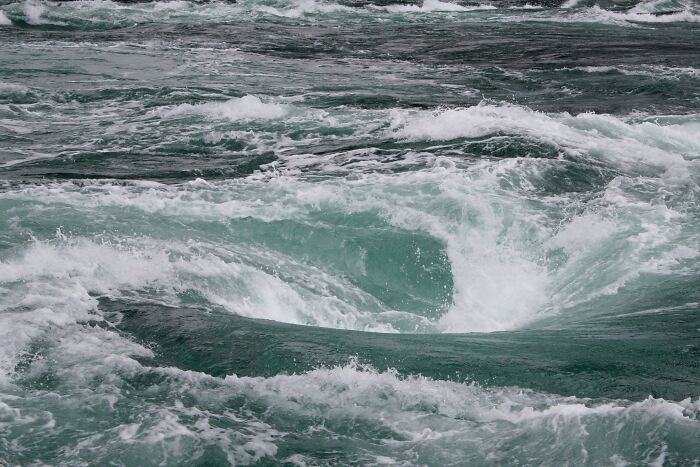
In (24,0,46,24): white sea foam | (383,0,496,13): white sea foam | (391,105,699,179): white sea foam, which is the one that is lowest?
(391,105,699,179): white sea foam

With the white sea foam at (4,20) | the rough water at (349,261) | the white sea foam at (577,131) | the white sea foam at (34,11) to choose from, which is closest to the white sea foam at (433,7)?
the rough water at (349,261)

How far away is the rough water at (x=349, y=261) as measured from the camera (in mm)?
5984

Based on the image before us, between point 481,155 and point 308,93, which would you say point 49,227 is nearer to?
point 481,155

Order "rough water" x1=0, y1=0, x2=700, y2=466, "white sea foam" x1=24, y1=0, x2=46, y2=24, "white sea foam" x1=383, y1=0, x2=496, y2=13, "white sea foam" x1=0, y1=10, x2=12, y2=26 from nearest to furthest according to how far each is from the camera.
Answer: "rough water" x1=0, y1=0, x2=700, y2=466, "white sea foam" x1=0, y1=10, x2=12, y2=26, "white sea foam" x1=24, y1=0, x2=46, y2=24, "white sea foam" x1=383, y1=0, x2=496, y2=13

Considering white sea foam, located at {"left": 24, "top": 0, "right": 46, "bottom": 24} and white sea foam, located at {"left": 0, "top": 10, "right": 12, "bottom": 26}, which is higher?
white sea foam, located at {"left": 24, "top": 0, "right": 46, "bottom": 24}

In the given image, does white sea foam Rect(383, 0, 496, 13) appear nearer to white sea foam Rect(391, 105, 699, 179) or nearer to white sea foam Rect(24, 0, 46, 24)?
white sea foam Rect(24, 0, 46, 24)

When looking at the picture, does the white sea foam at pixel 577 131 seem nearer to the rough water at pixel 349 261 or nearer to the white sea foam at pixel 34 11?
the rough water at pixel 349 261

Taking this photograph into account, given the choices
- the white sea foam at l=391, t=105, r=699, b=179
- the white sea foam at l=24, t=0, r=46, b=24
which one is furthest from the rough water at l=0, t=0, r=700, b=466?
the white sea foam at l=24, t=0, r=46, b=24

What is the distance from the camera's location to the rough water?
5.98 meters

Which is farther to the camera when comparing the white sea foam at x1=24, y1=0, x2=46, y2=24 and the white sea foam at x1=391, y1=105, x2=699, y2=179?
the white sea foam at x1=24, y1=0, x2=46, y2=24

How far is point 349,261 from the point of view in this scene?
10164mm

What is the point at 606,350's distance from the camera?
7.08m

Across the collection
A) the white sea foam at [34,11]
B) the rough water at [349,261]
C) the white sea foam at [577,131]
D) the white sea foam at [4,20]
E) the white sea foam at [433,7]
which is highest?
the white sea foam at [433,7]

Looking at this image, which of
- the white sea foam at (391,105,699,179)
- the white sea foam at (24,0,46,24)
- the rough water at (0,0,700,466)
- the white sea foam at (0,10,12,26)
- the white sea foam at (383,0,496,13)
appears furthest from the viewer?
the white sea foam at (383,0,496,13)
